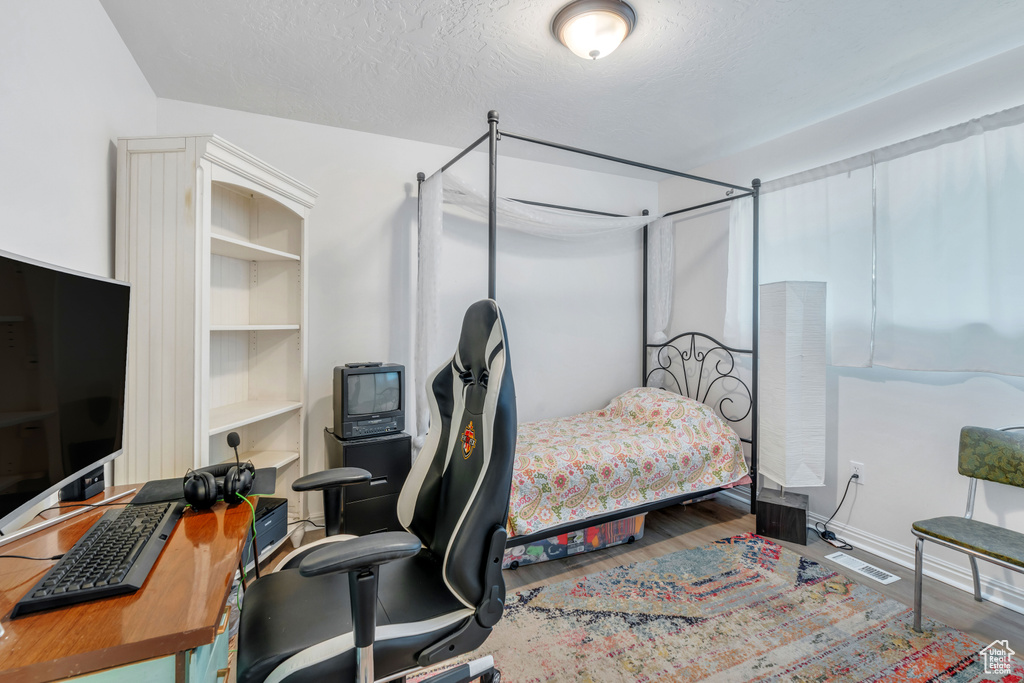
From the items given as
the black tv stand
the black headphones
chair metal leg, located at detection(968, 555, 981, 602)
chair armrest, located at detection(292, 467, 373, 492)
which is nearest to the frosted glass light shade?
chair metal leg, located at detection(968, 555, 981, 602)

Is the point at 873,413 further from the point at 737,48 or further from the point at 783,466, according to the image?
the point at 737,48

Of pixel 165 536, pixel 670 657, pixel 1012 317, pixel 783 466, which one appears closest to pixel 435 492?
pixel 165 536

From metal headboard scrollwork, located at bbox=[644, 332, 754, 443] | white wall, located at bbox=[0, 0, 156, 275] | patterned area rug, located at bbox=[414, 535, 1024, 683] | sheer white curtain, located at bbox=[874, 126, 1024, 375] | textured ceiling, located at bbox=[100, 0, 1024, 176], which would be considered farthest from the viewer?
metal headboard scrollwork, located at bbox=[644, 332, 754, 443]

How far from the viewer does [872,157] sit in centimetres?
250

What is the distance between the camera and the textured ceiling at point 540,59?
1.81 m

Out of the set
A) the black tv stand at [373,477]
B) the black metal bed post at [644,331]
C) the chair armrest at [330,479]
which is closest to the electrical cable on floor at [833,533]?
the black metal bed post at [644,331]

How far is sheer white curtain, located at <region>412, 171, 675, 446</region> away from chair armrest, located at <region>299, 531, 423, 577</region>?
129 centimetres

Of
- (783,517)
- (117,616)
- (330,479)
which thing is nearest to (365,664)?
(117,616)

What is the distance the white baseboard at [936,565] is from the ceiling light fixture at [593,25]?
2975mm

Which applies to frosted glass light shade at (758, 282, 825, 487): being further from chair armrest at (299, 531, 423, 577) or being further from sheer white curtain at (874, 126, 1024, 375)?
chair armrest at (299, 531, 423, 577)

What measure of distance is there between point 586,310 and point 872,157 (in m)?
2.05

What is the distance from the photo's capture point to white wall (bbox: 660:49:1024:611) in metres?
2.11

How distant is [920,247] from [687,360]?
1651mm

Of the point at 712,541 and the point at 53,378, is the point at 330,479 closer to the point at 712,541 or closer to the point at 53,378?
the point at 53,378
